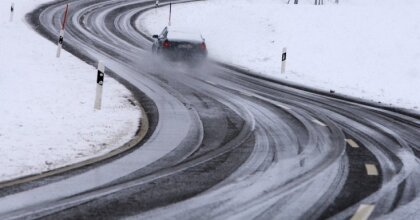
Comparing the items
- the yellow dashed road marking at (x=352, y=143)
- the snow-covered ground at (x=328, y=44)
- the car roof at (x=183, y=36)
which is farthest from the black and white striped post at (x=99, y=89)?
the snow-covered ground at (x=328, y=44)

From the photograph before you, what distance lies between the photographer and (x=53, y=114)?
1098 cm

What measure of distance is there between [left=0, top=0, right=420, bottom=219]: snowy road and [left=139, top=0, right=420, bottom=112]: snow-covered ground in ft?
13.9

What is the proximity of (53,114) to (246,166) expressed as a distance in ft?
15.0

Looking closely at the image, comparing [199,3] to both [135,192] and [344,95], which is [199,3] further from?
[135,192]

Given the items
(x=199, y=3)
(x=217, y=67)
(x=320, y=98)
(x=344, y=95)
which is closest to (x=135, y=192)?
(x=320, y=98)

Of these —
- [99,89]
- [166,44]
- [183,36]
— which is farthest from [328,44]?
[99,89]

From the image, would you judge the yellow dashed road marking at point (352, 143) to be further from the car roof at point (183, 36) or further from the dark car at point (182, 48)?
the car roof at point (183, 36)

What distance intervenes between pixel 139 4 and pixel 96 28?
11169 mm

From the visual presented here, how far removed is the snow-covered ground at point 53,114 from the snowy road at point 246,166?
1.96 ft

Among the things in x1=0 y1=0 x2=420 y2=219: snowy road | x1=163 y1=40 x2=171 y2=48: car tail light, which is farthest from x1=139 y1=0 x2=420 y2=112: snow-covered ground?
x1=0 y1=0 x2=420 y2=219: snowy road

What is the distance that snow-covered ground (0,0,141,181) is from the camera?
319 inches

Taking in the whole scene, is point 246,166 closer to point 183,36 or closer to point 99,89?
point 99,89

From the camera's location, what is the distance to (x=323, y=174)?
778cm

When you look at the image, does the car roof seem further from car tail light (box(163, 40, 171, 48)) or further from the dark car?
car tail light (box(163, 40, 171, 48))
